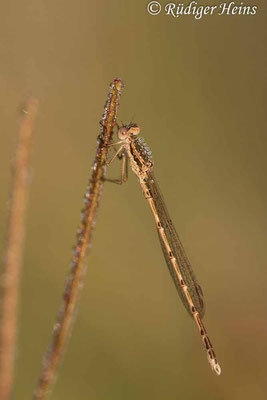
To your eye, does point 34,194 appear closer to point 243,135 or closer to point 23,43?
point 23,43

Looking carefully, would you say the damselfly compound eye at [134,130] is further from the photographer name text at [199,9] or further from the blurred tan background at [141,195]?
the photographer name text at [199,9]

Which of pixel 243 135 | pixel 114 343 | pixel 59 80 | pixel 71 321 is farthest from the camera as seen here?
pixel 243 135

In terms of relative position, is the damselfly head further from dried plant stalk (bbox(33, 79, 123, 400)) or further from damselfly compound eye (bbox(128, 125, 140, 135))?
dried plant stalk (bbox(33, 79, 123, 400))

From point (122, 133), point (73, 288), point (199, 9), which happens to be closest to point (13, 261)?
point (73, 288)

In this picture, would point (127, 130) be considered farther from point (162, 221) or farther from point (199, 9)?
point (199, 9)

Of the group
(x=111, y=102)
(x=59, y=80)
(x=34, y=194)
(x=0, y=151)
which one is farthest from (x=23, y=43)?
(x=111, y=102)

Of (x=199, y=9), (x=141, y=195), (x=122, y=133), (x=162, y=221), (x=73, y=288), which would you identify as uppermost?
(x=199, y=9)

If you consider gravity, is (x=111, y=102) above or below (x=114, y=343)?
above

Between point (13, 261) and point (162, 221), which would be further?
point (162, 221)
